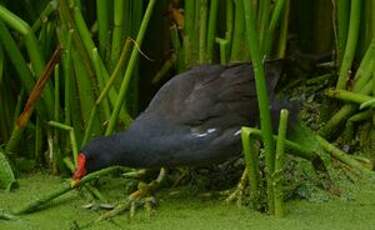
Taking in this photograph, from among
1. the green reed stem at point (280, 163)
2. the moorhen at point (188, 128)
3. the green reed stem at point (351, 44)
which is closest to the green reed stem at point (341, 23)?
the green reed stem at point (351, 44)

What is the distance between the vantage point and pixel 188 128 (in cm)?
261

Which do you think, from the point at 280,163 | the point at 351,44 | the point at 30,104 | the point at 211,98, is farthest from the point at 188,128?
the point at 351,44

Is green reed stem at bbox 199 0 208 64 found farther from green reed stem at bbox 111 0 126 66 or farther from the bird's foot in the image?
the bird's foot

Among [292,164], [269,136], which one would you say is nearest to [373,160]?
[292,164]

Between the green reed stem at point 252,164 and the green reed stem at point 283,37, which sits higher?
the green reed stem at point 283,37

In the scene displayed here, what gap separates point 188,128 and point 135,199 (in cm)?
Answer: 24

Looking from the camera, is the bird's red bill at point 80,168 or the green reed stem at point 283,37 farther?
the green reed stem at point 283,37

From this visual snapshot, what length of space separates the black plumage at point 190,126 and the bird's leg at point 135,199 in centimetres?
9

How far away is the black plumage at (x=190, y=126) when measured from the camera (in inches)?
102

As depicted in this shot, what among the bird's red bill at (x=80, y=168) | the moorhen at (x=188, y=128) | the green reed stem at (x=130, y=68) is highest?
the green reed stem at (x=130, y=68)

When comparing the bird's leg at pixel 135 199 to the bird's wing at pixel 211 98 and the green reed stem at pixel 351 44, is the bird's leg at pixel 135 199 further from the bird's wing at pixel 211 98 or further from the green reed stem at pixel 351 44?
the green reed stem at pixel 351 44

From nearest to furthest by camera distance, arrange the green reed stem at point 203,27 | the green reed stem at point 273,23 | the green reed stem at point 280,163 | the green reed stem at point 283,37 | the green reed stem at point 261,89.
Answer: the green reed stem at point 261,89 → the green reed stem at point 280,163 → the green reed stem at point 273,23 → the green reed stem at point 203,27 → the green reed stem at point 283,37

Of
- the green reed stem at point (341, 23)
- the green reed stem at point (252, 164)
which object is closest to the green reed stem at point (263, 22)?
the green reed stem at point (341, 23)

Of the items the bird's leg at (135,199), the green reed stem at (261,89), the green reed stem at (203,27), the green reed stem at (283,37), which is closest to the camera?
the green reed stem at (261,89)
